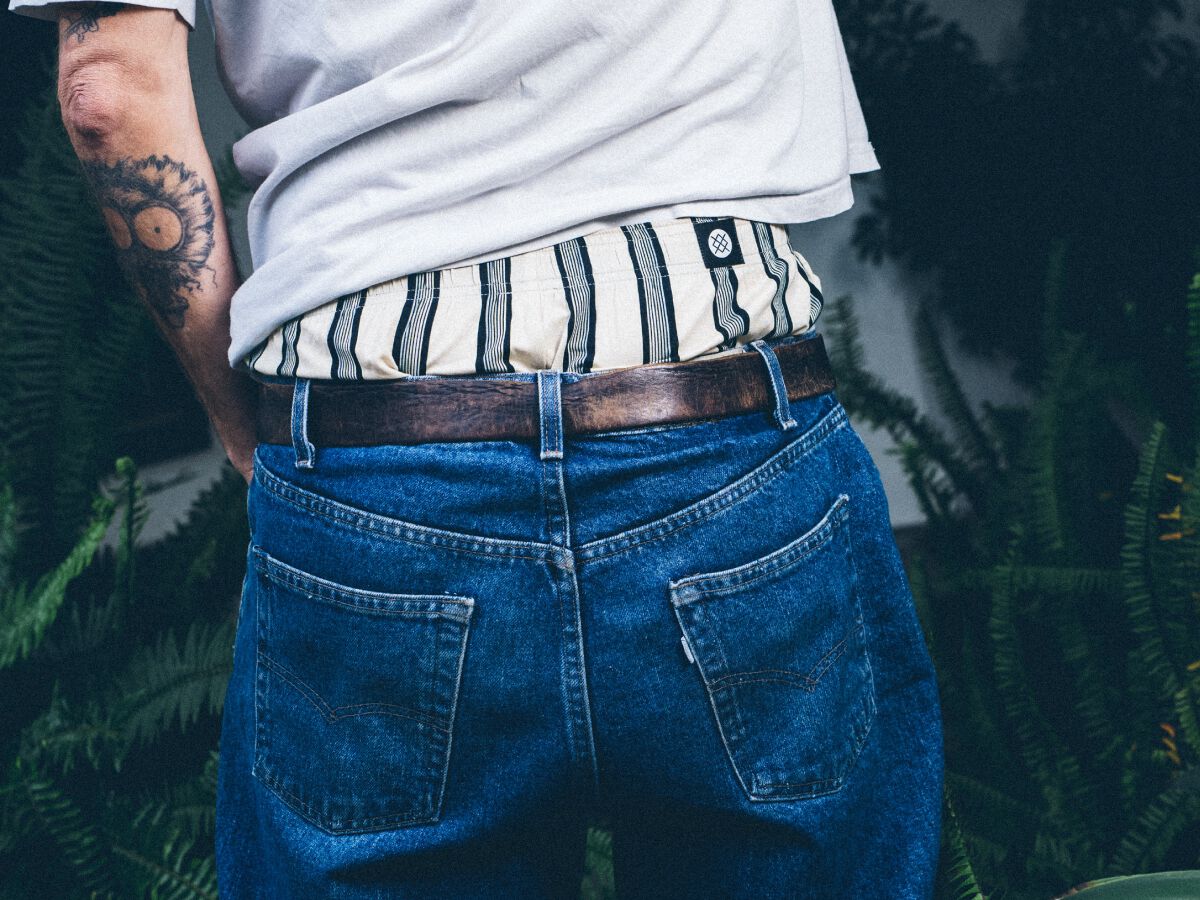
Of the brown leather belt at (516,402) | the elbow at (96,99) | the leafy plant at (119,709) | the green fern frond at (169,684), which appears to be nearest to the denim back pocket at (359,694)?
the brown leather belt at (516,402)

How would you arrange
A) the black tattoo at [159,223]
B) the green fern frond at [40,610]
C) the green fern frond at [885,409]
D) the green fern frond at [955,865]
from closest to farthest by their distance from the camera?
the black tattoo at [159,223], the green fern frond at [955,865], the green fern frond at [40,610], the green fern frond at [885,409]

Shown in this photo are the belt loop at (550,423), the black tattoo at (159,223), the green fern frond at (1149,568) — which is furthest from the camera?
the green fern frond at (1149,568)

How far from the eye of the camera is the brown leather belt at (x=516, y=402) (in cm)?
62

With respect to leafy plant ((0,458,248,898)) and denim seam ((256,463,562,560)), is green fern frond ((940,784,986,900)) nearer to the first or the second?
denim seam ((256,463,562,560))

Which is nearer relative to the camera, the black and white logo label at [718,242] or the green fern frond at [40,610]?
the black and white logo label at [718,242]

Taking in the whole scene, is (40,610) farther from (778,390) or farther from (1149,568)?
(1149,568)

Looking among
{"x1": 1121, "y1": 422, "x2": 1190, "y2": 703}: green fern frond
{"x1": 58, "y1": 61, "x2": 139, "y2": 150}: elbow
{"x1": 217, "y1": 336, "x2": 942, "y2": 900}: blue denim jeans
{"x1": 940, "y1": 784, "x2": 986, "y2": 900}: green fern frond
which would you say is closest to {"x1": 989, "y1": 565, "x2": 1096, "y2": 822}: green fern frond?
{"x1": 1121, "y1": 422, "x2": 1190, "y2": 703}: green fern frond

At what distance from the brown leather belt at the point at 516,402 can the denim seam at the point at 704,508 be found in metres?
0.04

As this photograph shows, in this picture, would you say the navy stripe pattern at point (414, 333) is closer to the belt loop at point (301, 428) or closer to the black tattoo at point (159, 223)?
the belt loop at point (301, 428)

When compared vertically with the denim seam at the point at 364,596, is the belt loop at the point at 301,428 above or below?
above

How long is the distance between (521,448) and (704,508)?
0.43 ft

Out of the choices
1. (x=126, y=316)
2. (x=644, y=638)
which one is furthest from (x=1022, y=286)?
(x=644, y=638)

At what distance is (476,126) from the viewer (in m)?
0.66

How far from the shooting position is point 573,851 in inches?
29.9
